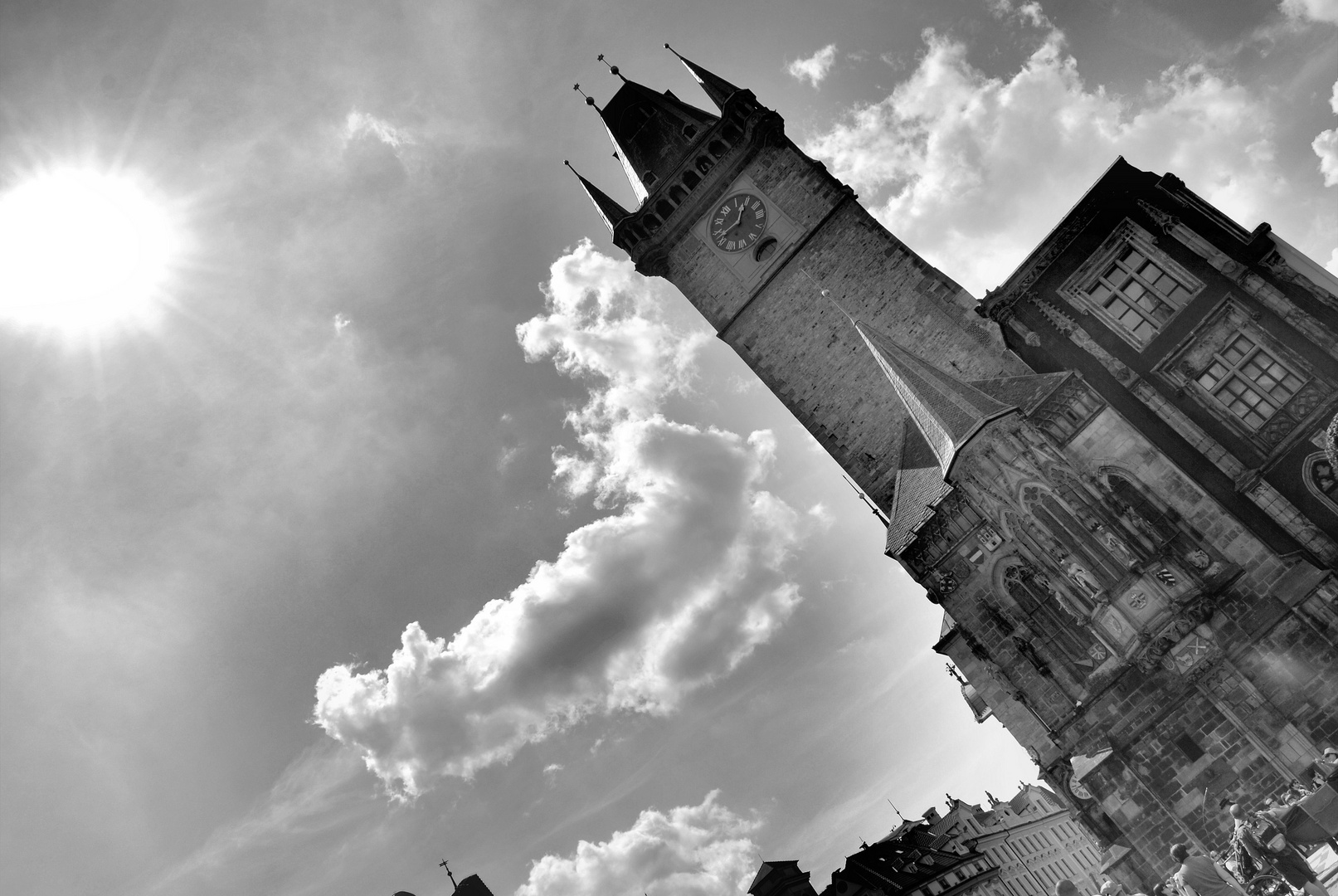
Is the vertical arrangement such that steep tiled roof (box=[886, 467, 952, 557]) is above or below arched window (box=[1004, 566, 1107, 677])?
above

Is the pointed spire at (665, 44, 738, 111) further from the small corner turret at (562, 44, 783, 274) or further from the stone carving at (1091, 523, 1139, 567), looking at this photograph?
the stone carving at (1091, 523, 1139, 567)

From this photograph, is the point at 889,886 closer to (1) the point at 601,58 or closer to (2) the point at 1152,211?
(2) the point at 1152,211

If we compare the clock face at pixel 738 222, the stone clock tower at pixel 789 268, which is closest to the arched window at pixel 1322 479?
the stone clock tower at pixel 789 268

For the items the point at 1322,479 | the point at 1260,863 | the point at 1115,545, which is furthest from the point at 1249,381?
the point at 1260,863

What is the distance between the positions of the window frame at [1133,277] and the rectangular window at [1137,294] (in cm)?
2

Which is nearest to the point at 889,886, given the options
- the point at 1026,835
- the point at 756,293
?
the point at 1026,835

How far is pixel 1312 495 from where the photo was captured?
21922 mm

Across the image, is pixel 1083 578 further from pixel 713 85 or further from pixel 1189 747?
pixel 713 85

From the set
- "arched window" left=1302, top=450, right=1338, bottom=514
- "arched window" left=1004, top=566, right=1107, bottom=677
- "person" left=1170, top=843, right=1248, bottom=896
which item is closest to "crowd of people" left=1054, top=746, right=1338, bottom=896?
"person" left=1170, top=843, right=1248, bottom=896

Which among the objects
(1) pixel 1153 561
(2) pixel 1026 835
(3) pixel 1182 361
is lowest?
(2) pixel 1026 835

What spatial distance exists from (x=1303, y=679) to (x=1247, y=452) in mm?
5957

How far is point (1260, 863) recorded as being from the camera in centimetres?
1434

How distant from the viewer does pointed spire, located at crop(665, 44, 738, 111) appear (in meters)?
37.2

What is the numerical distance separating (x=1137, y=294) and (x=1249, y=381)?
3926mm
